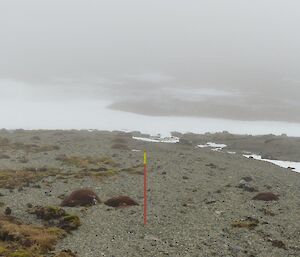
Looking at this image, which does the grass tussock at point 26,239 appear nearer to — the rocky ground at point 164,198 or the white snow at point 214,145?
the rocky ground at point 164,198

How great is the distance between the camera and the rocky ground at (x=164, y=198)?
89.4 feet

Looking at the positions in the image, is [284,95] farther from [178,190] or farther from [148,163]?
[178,190]

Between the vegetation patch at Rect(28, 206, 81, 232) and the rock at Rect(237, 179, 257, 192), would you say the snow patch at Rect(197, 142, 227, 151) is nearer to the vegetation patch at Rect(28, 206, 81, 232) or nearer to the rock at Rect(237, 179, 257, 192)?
the rock at Rect(237, 179, 257, 192)

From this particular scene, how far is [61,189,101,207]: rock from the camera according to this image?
3534cm

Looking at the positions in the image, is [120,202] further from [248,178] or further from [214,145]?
[214,145]

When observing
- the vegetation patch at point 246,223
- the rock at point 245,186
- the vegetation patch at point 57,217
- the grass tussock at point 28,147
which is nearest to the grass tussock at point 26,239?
the vegetation patch at point 57,217

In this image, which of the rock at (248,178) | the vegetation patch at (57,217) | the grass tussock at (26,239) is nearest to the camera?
the grass tussock at (26,239)

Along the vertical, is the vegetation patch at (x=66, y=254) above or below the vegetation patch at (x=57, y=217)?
below

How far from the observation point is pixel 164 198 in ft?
128

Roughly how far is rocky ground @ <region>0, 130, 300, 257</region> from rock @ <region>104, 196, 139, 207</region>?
2.26ft

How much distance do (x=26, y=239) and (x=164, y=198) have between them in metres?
15.0

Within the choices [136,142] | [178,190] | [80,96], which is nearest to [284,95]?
[80,96]

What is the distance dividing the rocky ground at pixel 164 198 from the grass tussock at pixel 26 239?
1.93 ft

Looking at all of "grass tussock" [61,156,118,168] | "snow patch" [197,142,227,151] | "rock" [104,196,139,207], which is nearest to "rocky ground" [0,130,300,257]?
"grass tussock" [61,156,118,168]
